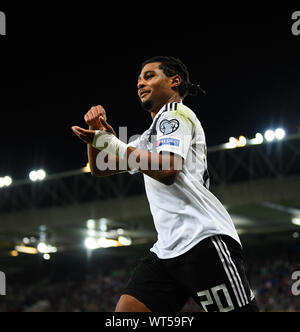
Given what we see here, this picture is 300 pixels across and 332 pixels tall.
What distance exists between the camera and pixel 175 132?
326 centimetres

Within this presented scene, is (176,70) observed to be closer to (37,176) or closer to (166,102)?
(166,102)

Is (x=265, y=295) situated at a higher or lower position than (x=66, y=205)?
lower

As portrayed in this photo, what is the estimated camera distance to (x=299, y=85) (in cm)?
2167

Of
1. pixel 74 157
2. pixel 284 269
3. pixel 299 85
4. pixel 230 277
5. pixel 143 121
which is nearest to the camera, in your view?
pixel 230 277

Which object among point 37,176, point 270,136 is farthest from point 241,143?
point 37,176

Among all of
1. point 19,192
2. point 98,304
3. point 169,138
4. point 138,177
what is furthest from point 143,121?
point 169,138

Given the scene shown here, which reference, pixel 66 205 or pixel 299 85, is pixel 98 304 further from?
pixel 299 85

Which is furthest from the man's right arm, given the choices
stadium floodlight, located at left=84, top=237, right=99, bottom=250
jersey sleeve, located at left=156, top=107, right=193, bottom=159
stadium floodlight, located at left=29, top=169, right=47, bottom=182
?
stadium floodlight, located at left=84, top=237, right=99, bottom=250

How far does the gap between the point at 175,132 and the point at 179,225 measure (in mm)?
589

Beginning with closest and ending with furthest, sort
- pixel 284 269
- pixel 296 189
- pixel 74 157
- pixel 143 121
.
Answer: pixel 296 189, pixel 143 121, pixel 284 269, pixel 74 157

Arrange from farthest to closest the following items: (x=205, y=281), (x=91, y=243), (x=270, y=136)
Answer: (x=91, y=243)
(x=270, y=136)
(x=205, y=281)

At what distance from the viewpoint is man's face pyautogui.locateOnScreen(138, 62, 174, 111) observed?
3.73 metres

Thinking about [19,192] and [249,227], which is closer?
[19,192]
